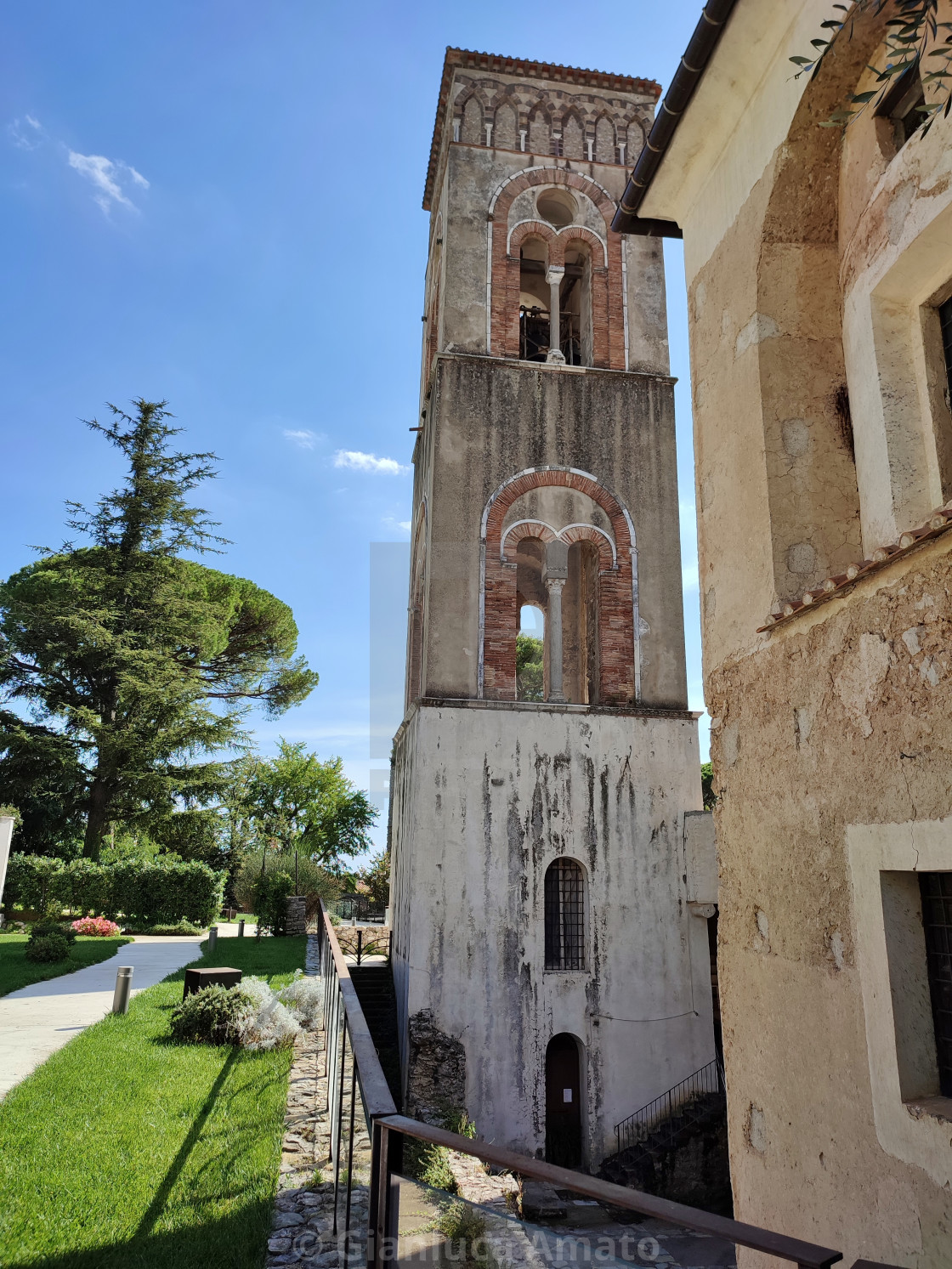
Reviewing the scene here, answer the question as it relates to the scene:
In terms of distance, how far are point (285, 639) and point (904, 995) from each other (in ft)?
103

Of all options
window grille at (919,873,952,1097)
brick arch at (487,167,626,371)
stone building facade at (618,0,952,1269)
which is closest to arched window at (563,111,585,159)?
brick arch at (487,167,626,371)

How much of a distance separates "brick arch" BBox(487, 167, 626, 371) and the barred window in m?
8.68

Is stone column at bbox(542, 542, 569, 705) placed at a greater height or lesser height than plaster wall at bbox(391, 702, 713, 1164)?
greater

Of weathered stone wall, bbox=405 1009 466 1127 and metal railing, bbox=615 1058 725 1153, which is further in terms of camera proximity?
metal railing, bbox=615 1058 725 1153

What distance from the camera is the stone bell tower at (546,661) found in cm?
1162

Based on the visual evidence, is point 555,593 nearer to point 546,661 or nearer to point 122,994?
point 546,661

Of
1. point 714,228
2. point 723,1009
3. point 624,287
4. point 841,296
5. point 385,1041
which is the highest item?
point 624,287

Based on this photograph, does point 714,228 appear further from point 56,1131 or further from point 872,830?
point 56,1131

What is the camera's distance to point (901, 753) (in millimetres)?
3156

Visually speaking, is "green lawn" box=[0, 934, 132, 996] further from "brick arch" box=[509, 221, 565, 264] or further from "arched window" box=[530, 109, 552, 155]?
"arched window" box=[530, 109, 552, 155]

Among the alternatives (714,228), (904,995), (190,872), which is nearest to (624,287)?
(714,228)

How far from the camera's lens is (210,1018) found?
8.66m

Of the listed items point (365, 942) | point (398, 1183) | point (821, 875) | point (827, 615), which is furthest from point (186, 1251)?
point (365, 942)

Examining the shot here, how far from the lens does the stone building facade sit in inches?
122
